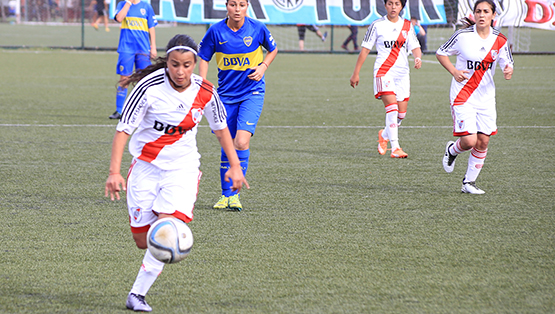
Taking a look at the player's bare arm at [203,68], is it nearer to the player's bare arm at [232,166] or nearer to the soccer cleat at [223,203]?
the soccer cleat at [223,203]

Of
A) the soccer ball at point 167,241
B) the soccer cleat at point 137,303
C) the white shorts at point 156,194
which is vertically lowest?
the soccer cleat at point 137,303

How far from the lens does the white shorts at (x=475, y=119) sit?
21.7 ft

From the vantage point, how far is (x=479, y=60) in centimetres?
662

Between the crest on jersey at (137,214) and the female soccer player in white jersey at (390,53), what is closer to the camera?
the crest on jersey at (137,214)

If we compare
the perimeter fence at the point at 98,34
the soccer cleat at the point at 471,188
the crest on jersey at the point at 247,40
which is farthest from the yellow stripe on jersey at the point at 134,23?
the perimeter fence at the point at 98,34

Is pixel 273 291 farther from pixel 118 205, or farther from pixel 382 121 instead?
pixel 382 121

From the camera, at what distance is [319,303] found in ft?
12.6

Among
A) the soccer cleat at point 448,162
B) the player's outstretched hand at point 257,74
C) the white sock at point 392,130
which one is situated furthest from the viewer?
the white sock at point 392,130

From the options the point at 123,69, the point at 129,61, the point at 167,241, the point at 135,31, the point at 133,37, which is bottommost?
the point at 167,241

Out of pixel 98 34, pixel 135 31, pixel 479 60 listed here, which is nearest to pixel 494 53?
pixel 479 60

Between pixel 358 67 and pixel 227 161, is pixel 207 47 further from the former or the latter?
pixel 358 67

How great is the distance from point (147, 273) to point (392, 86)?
19.7ft

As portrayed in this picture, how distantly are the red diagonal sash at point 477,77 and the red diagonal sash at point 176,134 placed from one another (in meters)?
3.53

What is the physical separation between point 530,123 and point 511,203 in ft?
17.5
